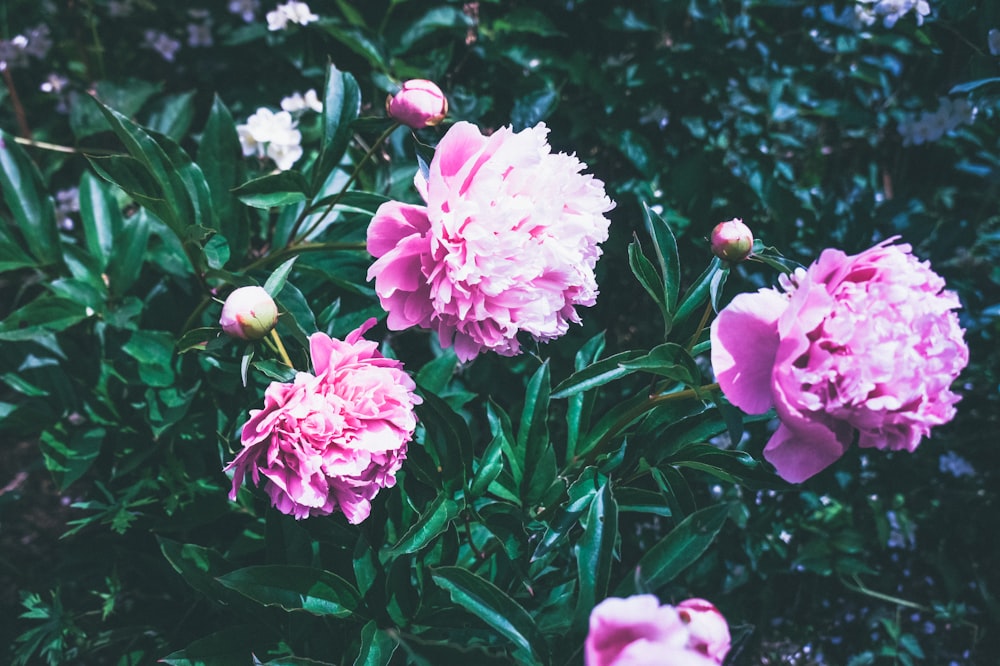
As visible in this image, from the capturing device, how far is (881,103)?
6.68 ft

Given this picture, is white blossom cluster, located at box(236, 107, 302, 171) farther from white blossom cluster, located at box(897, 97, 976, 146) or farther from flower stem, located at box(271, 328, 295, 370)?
white blossom cluster, located at box(897, 97, 976, 146)

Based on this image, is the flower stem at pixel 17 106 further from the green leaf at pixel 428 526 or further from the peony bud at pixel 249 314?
the green leaf at pixel 428 526

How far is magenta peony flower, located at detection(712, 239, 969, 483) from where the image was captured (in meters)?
0.71

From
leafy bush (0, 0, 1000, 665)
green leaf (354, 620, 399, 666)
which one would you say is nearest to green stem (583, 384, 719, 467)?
leafy bush (0, 0, 1000, 665)

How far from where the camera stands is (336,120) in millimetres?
1167

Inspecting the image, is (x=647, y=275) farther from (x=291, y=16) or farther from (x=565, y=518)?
(x=291, y=16)

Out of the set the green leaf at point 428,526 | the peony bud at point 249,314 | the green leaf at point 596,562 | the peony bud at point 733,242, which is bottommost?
the green leaf at point 428,526

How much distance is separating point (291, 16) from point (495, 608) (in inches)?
56.2

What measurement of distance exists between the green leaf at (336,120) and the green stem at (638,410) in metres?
0.59

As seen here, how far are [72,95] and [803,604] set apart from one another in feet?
7.75

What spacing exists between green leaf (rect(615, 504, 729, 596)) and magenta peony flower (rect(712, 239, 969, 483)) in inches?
3.5

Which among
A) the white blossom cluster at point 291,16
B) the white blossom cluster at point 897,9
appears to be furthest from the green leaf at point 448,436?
the white blossom cluster at point 897,9

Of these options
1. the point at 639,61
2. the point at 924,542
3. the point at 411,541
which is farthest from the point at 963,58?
the point at 411,541

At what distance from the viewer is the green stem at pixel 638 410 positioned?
0.85 meters
